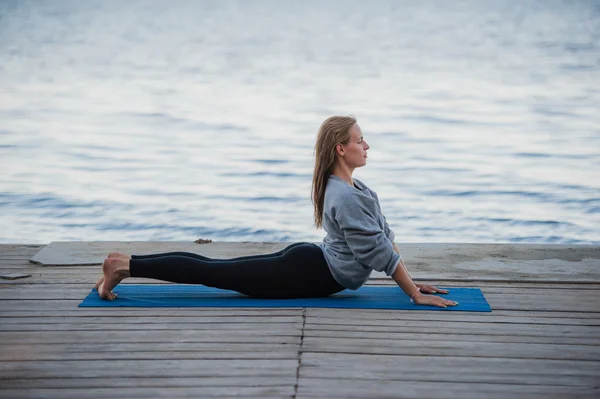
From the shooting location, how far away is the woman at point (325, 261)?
3543mm

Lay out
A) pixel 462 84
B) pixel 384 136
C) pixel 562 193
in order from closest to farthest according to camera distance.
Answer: pixel 562 193 < pixel 384 136 < pixel 462 84

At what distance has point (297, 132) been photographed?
485 inches

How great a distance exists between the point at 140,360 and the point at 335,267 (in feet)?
3.33

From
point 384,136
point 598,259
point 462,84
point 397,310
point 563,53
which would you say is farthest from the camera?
point 563,53

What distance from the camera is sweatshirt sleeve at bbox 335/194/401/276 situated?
3.50 metres

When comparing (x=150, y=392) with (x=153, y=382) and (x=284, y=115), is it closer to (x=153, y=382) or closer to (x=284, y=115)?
(x=153, y=382)

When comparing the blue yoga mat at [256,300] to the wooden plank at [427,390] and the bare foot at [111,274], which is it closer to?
the bare foot at [111,274]

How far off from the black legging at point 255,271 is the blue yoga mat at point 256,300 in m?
0.05

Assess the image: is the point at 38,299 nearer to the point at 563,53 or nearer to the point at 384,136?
the point at 384,136

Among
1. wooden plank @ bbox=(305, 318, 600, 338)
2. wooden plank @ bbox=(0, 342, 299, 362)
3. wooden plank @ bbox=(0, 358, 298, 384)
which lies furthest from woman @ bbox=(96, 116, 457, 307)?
wooden plank @ bbox=(0, 358, 298, 384)

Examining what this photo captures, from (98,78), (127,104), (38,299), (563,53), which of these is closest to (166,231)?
(38,299)

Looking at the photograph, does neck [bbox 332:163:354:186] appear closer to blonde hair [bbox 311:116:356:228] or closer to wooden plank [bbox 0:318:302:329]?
blonde hair [bbox 311:116:356:228]

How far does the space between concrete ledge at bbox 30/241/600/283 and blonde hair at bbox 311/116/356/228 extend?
0.69 m

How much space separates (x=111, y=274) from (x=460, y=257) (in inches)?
75.6
